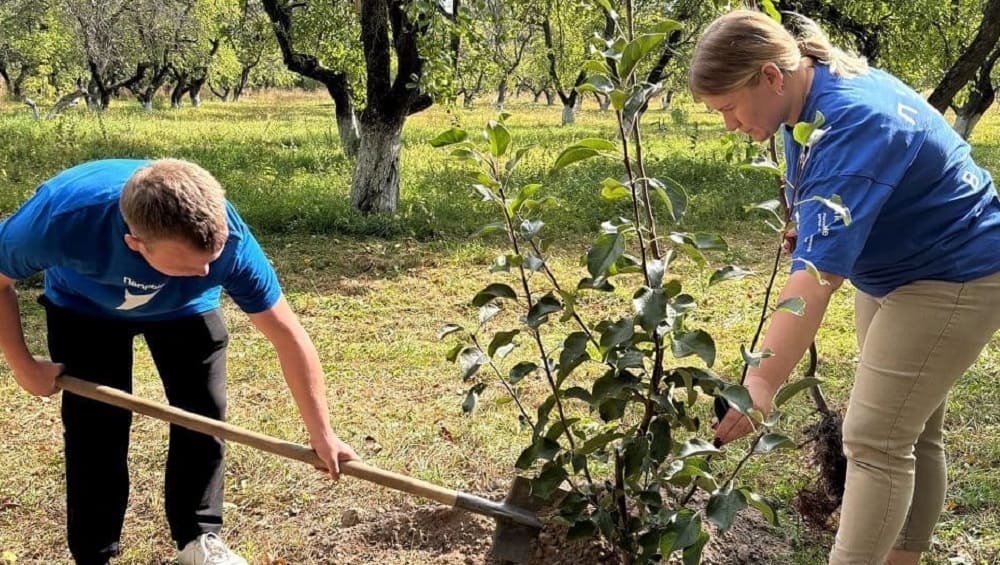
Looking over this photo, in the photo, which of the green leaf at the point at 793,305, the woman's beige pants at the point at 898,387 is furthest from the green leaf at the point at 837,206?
the woman's beige pants at the point at 898,387

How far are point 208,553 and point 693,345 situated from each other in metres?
1.80

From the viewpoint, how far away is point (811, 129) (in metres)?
1.46

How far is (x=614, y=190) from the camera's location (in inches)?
64.1

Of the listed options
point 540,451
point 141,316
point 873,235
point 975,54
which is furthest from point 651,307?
point 975,54

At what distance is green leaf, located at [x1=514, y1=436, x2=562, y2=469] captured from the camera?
6.16 feet

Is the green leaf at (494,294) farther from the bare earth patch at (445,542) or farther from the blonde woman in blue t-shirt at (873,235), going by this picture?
the bare earth patch at (445,542)

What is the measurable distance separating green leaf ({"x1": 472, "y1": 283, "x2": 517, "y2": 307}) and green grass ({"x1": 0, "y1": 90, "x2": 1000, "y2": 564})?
1.40m

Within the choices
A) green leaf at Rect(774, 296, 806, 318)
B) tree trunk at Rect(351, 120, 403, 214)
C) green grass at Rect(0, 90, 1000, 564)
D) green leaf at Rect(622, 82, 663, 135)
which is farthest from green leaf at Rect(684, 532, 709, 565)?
tree trunk at Rect(351, 120, 403, 214)

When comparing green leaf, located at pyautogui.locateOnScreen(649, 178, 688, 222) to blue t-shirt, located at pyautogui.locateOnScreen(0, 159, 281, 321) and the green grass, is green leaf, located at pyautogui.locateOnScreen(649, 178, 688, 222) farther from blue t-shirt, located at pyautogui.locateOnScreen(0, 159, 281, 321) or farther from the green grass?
the green grass

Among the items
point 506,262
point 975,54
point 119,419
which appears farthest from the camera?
point 975,54

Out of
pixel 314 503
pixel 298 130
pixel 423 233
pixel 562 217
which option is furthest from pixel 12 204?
pixel 298 130

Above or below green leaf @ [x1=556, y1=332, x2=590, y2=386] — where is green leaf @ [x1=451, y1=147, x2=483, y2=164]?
above

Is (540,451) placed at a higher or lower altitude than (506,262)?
lower

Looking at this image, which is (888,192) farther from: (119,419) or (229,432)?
(119,419)
